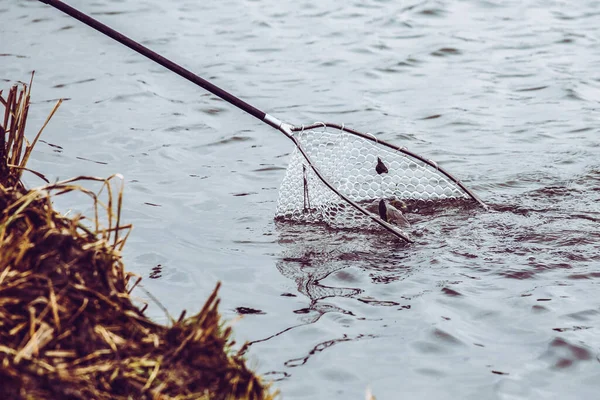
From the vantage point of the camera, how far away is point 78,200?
5.68 m

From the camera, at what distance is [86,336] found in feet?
7.60

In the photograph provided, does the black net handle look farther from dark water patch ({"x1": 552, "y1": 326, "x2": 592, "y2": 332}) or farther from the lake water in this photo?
dark water patch ({"x1": 552, "y1": 326, "x2": 592, "y2": 332})

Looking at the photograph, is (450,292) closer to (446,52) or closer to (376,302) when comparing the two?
(376,302)

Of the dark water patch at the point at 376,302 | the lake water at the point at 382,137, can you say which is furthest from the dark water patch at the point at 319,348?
the dark water patch at the point at 376,302

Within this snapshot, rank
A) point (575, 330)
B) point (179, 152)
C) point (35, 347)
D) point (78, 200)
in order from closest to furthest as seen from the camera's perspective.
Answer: point (35, 347) < point (575, 330) < point (78, 200) < point (179, 152)

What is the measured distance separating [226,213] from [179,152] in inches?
56.2

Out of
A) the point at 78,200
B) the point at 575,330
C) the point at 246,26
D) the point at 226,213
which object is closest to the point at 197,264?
the point at 226,213

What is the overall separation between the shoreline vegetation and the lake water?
3.61ft

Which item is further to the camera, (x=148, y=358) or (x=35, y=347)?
(x=148, y=358)

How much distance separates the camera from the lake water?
3.82m

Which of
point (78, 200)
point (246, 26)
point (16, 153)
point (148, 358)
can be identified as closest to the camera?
point (148, 358)

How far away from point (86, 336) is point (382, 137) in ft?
17.7

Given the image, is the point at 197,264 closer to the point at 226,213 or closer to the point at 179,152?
the point at 226,213

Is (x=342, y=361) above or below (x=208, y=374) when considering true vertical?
below
